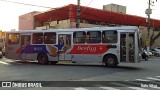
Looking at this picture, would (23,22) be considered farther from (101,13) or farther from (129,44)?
(129,44)

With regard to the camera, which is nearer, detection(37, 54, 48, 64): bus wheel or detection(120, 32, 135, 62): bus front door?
detection(120, 32, 135, 62): bus front door

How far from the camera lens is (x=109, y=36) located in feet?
71.7

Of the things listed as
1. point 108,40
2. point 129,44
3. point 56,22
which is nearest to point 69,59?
point 108,40

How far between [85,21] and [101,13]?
3.53 m

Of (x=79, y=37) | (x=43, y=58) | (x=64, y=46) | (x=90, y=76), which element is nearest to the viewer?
(x=90, y=76)

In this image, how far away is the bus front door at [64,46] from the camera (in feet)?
77.7

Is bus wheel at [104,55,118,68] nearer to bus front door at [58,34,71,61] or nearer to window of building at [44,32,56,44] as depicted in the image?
bus front door at [58,34,71,61]

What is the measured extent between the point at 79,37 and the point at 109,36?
2585 millimetres

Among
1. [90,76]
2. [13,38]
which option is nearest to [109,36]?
[90,76]

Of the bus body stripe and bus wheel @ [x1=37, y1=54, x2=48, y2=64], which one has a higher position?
the bus body stripe

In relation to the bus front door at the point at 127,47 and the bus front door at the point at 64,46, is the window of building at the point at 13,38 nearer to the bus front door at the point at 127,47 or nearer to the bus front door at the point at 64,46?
the bus front door at the point at 64,46

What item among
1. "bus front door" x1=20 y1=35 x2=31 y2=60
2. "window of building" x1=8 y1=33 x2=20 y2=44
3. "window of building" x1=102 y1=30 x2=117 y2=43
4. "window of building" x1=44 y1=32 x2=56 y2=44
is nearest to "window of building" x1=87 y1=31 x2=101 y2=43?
"window of building" x1=102 y1=30 x2=117 y2=43

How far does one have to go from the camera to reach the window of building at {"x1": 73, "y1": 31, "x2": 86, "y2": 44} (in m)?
23.0

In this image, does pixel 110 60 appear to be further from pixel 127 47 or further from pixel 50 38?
pixel 50 38
